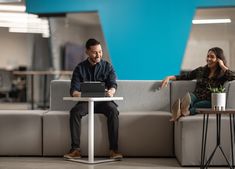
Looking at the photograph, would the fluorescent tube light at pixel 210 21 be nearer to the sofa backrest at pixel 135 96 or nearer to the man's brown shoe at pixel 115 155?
the sofa backrest at pixel 135 96

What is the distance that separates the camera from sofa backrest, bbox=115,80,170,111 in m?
4.78

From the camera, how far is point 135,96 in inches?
189

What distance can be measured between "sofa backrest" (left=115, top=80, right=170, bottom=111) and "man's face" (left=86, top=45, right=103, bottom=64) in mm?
564

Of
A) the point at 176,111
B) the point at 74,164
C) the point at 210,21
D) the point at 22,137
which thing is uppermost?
the point at 210,21

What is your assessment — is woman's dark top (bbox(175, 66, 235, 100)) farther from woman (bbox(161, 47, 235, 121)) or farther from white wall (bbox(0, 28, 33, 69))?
white wall (bbox(0, 28, 33, 69))

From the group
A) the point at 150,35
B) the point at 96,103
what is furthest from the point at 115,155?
the point at 150,35

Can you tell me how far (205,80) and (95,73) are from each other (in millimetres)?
1123

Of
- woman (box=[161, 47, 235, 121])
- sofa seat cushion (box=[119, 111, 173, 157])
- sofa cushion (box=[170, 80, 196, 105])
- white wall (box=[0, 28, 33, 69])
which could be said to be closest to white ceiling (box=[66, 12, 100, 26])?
white wall (box=[0, 28, 33, 69])

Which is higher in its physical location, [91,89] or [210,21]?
[210,21]

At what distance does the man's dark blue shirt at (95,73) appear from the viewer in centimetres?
437

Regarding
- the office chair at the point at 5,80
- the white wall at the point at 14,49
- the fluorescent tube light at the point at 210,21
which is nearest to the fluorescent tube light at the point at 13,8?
the white wall at the point at 14,49

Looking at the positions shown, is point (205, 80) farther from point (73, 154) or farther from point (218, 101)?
point (73, 154)

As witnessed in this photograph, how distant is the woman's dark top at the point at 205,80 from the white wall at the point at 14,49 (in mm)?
10608

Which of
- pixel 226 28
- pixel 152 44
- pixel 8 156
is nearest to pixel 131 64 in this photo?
pixel 152 44
